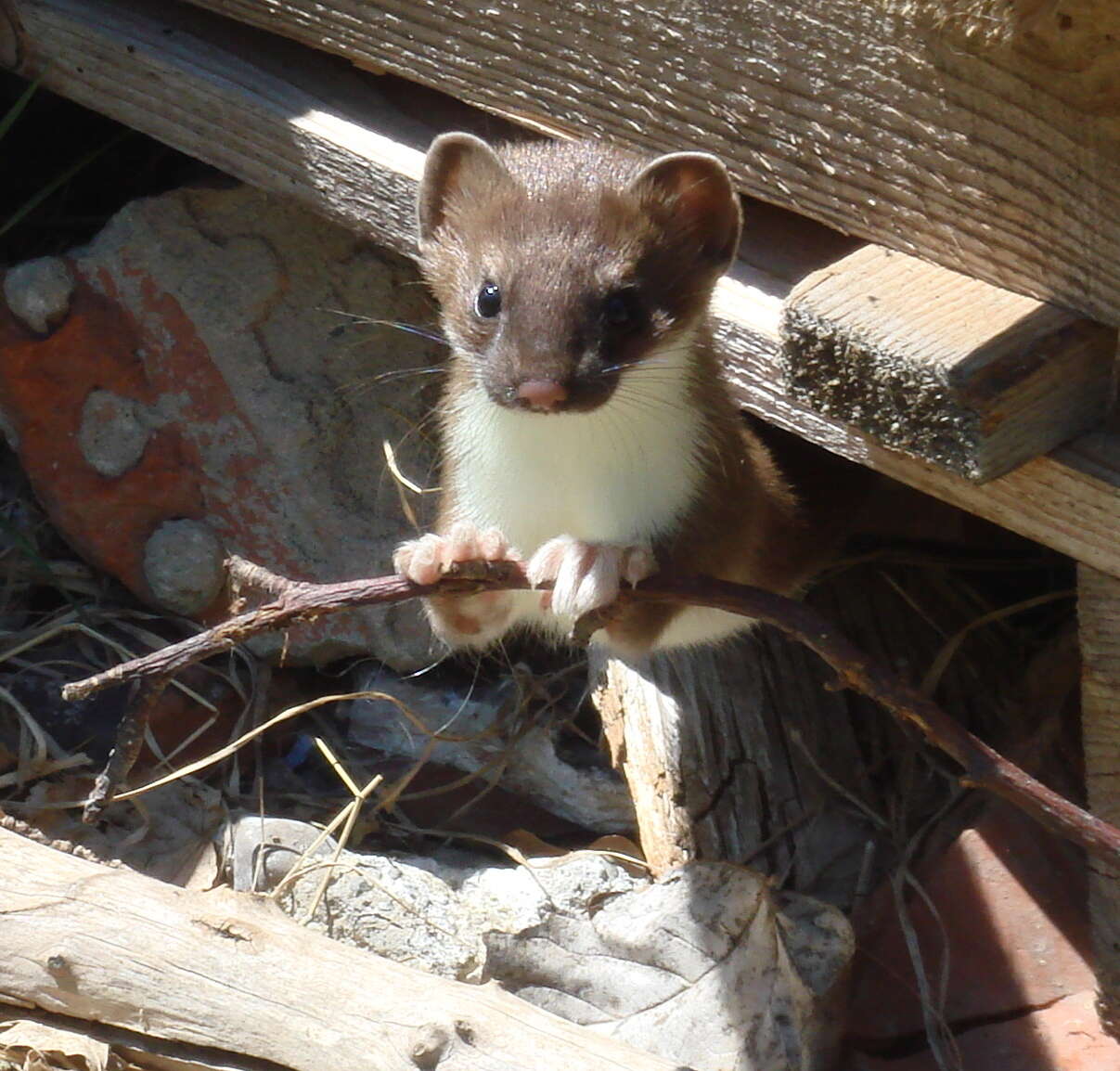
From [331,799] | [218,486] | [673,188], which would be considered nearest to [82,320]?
[218,486]

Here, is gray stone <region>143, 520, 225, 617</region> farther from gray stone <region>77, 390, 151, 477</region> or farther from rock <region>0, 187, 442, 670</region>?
gray stone <region>77, 390, 151, 477</region>

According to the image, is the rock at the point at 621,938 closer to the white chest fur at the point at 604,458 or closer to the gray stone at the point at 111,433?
the white chest fur at the point at 604,458

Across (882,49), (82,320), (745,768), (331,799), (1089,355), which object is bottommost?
(331,799)

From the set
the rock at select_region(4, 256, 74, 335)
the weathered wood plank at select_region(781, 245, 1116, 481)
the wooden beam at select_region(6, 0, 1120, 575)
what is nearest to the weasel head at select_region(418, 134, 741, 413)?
the wooden beam at select_region(6, 0, 1120, 575)

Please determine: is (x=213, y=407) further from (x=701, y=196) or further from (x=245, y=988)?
(x=245, y=988)

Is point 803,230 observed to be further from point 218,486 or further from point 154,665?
point 218,486
